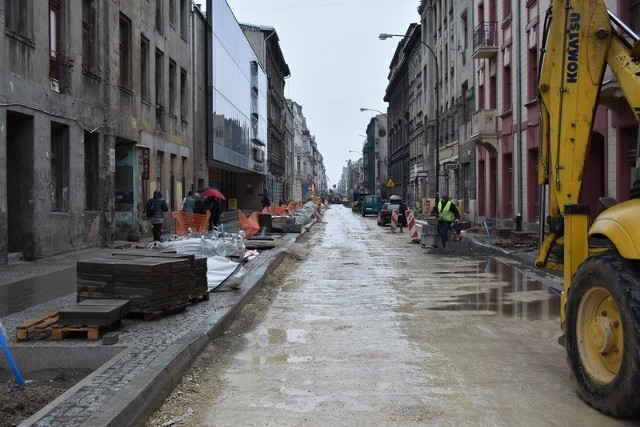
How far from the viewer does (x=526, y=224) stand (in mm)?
24109

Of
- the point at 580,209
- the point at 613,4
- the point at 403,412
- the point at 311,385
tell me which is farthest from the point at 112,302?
the point at 613,4

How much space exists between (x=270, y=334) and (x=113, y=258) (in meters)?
2.20

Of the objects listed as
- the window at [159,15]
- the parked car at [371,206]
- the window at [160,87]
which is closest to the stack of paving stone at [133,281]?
the window at [160,87]

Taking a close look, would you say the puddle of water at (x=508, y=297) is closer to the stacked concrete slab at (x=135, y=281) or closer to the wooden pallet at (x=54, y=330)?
the stacked concrete slab at (x=135, y=281)

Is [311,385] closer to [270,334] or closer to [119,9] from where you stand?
[270,334]

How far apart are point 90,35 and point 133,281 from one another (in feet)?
41.7

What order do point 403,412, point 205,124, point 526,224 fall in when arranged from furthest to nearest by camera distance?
point 205,124, point 526,224, point 403,412

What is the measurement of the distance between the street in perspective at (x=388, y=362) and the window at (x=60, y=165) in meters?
7.05

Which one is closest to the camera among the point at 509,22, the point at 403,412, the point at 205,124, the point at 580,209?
the point at 403,412

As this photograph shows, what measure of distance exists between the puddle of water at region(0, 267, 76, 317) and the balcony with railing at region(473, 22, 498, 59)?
21.6 metres

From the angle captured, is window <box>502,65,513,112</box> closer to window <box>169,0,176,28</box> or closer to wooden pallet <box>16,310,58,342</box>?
window <box>169,0,176,28</box>

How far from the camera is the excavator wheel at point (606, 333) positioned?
14.0 ft

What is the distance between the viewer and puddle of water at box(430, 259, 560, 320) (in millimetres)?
9469

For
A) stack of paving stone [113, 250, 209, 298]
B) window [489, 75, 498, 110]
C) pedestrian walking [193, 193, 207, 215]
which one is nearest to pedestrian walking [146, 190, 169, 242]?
pedestrian walking [193, 193, 207, 215]
